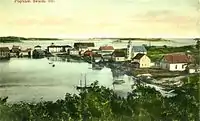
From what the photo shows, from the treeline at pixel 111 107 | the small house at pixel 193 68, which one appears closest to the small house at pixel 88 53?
the treeline at pixel 111 107

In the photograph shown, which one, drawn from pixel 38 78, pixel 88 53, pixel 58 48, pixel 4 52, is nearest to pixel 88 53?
pixel 88 53

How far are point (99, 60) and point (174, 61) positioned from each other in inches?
11.9

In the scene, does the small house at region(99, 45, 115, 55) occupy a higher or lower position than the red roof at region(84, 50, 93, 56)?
higher

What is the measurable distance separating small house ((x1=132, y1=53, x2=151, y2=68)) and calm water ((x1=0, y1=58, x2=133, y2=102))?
6.6 inches

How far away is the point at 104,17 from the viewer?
1.56m

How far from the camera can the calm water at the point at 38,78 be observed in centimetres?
154

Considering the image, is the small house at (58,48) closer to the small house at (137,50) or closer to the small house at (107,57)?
the small house at (107,57)

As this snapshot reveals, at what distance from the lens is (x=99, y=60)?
62.1 inches

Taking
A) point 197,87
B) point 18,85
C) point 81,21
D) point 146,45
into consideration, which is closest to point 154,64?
point 146,45

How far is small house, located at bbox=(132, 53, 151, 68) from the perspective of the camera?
156 cm

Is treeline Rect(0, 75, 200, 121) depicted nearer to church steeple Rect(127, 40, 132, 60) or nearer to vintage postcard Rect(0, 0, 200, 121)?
vintage postcard Rect(0, 0, 200, 121)

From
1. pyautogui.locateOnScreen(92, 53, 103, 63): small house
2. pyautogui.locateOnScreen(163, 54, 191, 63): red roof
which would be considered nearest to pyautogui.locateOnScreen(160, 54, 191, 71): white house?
pyautogui.locateOnScreen(163, 54, 191, 63): red roof

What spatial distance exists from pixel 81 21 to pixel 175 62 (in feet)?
1.36

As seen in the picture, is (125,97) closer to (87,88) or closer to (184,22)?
(87,88)
